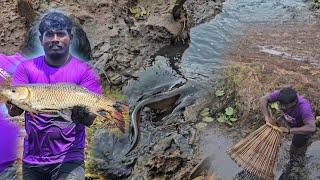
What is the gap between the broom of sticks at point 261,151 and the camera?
5.69m

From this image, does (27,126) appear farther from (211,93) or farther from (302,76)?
(302,76)

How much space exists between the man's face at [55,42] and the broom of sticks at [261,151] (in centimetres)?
296

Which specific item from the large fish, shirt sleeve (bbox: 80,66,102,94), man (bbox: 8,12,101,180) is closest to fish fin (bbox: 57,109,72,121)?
the large fish

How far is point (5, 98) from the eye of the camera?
3225 millimetres

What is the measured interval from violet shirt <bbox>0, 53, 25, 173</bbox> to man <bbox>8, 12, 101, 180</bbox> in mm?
93

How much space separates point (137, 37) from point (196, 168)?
13.8 ft

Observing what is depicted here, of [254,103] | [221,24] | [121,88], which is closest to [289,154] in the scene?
[254,103]

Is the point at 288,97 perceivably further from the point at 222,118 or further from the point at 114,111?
the point at 114,111

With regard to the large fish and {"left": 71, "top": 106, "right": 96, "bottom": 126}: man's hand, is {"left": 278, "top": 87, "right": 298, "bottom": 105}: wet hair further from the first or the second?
{"left": 71, "top": 106, "right": 96, "bottom": 126}: man's hand

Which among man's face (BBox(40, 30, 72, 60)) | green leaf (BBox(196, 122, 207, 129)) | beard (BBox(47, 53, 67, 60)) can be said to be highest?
man's face (BBox(40, 30, 72, 60))

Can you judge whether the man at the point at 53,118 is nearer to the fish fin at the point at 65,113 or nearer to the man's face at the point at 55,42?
the man's face at the point at 55,42

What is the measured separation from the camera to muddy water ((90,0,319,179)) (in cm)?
646

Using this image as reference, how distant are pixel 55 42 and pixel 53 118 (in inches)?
20.7

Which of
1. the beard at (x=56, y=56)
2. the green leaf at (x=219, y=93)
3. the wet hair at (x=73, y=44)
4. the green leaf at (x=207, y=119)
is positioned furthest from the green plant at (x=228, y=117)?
the beard at (x=56, y=56)
